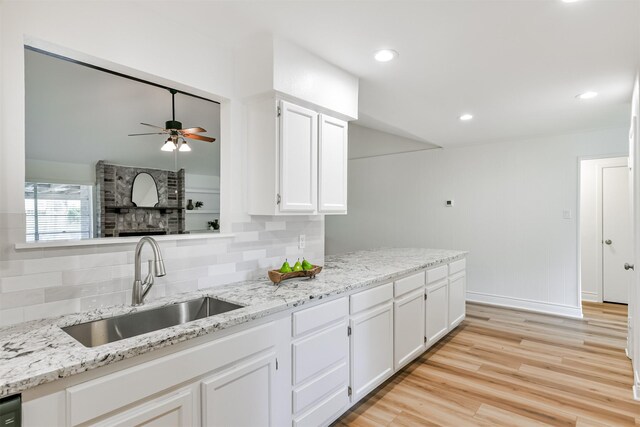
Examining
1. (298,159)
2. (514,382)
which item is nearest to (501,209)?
(514,382)

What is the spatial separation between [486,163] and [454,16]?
140 inches

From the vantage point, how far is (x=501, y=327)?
A: 404cm

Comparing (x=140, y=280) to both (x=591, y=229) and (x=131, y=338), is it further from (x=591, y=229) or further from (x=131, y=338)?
(x=591, y=229)

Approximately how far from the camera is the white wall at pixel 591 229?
16.8 ft

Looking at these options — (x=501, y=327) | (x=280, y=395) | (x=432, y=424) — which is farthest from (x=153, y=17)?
(x=501, y=327)

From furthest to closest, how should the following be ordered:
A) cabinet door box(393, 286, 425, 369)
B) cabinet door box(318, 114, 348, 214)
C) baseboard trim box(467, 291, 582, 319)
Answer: baseboard trim box(467, 291, 582, 319)
cabinet door box(393, 286, 425, 369)
cabinet door box(318, 114, 348, 214)

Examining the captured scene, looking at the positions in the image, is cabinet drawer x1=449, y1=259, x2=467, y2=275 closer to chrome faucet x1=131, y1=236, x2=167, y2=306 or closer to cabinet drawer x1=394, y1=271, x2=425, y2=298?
cabinet drawer x1=394, y1=271, x2=425, y2=298

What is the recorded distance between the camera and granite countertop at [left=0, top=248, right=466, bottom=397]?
41.2 inches

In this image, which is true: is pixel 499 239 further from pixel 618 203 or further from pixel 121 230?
pixel 121 230

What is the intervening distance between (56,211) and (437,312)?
16.6ft

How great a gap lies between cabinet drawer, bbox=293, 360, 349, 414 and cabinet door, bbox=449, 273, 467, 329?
1894mm

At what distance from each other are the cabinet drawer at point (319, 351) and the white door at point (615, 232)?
196 inches

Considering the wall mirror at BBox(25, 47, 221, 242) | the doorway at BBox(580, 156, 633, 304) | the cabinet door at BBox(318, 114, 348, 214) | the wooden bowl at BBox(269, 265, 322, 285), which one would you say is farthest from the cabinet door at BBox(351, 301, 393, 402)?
the doorway at BBox(580, 156, 633, 304)

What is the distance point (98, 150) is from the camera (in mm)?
4887
